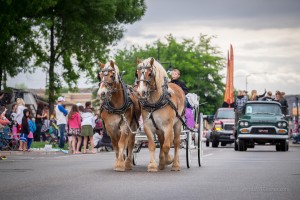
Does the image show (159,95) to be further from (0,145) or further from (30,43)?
(30,43)

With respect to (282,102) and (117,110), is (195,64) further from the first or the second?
(117,110)

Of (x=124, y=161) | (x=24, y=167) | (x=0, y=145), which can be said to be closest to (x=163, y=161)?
(x=124, y=161)

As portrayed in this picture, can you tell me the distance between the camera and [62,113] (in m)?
32.8

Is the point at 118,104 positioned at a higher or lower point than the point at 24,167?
higher

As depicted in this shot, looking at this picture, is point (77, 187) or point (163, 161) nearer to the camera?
point (77, 187)

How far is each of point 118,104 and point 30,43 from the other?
108 ft

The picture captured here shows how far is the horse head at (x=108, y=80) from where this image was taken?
736 inches

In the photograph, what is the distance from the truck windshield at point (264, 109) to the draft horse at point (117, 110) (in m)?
17.3

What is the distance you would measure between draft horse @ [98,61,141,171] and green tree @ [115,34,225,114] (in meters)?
83.2

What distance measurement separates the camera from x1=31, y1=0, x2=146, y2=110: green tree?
170 feet

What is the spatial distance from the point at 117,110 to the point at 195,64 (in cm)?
8640

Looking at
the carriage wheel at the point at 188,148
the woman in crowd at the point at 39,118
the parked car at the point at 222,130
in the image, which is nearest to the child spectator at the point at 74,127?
the woman in crowd at the point at 39,118

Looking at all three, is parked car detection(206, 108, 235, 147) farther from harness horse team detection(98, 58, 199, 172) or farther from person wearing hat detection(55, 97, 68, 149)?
harness horse team detection(98, 58, 199, 172)

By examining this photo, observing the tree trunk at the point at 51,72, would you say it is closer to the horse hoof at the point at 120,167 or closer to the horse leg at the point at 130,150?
the horse leg at the point at 130,150
